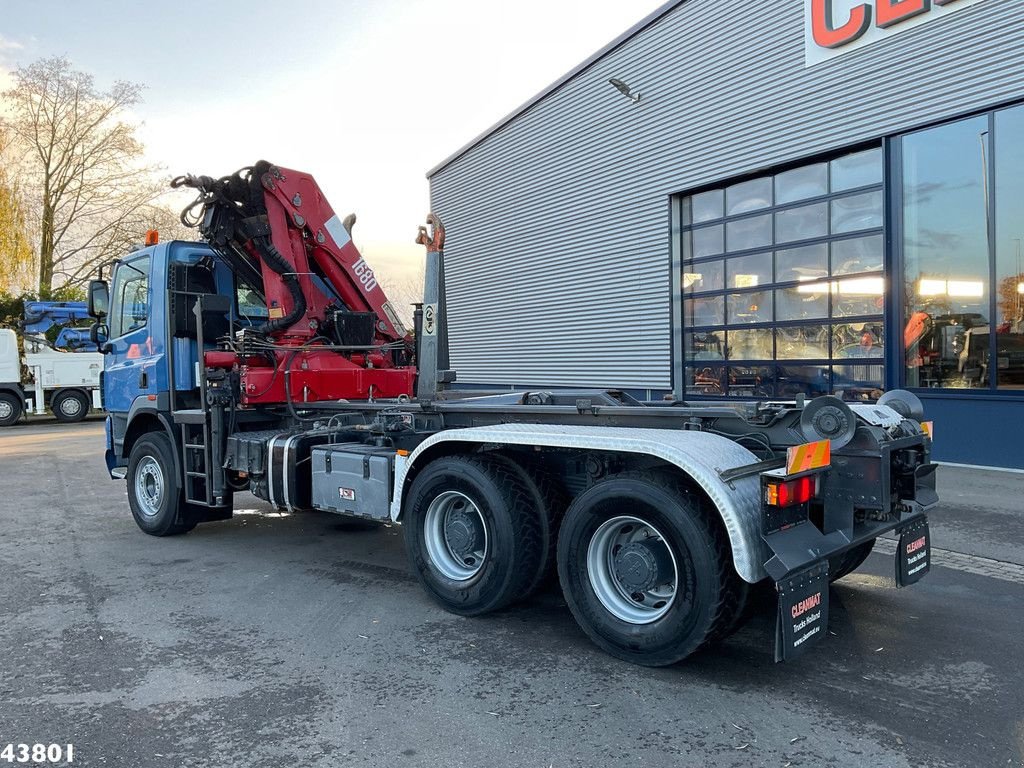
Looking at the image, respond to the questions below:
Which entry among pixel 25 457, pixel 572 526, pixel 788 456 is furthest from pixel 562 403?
pixel 25 457

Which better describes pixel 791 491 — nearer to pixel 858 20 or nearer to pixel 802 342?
pixel 802 342

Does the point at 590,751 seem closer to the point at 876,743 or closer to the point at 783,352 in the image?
the point at 876,743

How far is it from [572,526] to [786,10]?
34.6ft

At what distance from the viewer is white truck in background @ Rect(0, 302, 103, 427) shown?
23.3 m

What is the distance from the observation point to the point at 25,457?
571 inches

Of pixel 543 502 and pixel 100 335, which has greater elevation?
pixel 100 335

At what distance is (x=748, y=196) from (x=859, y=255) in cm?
229

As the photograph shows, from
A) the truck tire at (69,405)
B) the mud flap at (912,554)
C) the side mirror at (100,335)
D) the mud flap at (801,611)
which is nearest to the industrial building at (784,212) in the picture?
the mud flap at (912,554)

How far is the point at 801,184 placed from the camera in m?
12.1

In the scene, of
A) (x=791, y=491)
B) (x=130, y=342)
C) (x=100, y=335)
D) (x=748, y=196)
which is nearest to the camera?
(x=791, y=491)

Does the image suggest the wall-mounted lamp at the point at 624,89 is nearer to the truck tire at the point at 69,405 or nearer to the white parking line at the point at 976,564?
the white parking line at the point at 976,564

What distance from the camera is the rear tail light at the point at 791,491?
12.2 ft

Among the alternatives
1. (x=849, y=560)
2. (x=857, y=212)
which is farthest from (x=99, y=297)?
(x=857, y=212)

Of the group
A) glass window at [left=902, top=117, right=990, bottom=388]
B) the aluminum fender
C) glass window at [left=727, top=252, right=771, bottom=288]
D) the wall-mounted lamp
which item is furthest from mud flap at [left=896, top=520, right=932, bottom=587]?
the wall-mounted lamp
